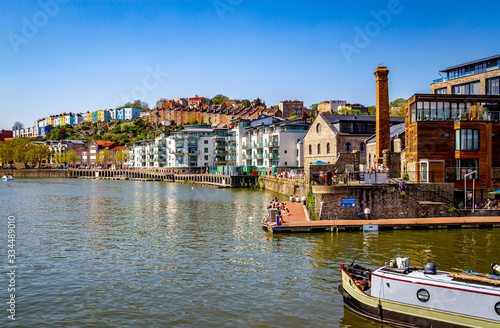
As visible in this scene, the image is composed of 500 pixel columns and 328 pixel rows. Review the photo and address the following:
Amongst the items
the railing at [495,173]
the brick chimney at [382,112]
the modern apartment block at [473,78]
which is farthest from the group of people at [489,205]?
the modern apartment block at [473,78]

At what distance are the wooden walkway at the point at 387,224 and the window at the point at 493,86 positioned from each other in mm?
35339

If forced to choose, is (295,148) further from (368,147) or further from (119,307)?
(119,307)

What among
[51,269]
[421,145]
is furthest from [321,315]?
[421,145]

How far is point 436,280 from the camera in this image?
54.3 feet

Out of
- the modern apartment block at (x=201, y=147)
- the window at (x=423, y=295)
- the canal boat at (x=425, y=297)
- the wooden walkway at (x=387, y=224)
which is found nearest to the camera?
the canal boat at (x=425, y=297)

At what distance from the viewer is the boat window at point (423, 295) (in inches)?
648

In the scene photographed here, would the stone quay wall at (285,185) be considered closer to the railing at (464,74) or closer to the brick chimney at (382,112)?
the brick chimney at (382,112)

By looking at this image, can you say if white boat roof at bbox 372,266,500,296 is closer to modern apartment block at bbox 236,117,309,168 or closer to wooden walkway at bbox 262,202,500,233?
wooden walkway at bbox 262,202,500,233

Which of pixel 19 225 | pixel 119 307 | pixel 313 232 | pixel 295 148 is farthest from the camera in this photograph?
pixel 295 148

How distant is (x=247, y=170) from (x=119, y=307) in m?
97.4

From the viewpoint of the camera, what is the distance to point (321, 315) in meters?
18.2

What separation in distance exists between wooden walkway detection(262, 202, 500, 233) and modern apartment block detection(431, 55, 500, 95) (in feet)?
120

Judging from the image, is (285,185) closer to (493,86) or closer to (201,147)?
(493,86)

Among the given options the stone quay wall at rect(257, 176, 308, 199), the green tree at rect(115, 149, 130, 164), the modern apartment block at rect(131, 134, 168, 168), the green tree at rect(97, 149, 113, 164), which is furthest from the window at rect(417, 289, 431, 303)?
the green tree at rect(97, 149, 113, 164)
